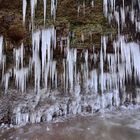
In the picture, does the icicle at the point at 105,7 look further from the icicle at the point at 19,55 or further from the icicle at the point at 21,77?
the icicle at the point at 21,77

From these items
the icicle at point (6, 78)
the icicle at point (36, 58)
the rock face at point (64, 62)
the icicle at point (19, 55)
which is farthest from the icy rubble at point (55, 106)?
the icicle at point (19, 55)

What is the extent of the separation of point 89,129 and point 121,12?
7.41 feet

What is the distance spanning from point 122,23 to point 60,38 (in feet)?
3.07

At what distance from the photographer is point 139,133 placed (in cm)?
520

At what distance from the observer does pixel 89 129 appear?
560 cm

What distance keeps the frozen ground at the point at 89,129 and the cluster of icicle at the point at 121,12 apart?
1837 mm

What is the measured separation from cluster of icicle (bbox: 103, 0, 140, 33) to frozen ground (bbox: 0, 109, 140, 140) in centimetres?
184

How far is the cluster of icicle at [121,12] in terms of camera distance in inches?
167

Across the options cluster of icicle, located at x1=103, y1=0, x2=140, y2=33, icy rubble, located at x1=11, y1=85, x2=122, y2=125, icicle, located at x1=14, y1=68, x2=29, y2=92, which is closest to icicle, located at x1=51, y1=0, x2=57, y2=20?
cluster of icicle, located at x1=103, y1=0, x2=140, y2=33

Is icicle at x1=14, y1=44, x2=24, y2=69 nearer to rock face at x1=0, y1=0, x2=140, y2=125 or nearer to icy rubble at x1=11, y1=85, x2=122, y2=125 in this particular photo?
rock face at x1=0, y1=0, x2=140, y2=125

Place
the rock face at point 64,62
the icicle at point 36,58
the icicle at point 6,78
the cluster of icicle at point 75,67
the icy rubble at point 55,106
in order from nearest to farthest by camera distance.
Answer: the rock face at point 64,62 → the icicle at point 36,58 → the cluster of icicle at point 75,67 → the icicle at point 6,78 → the icy rubble at point 55,106

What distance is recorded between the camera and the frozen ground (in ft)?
17.3

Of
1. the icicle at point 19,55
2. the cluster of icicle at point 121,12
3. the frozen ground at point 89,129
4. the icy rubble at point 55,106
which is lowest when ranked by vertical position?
the frozen ground at point 89,129

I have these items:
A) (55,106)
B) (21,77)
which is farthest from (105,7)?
(55,106)
